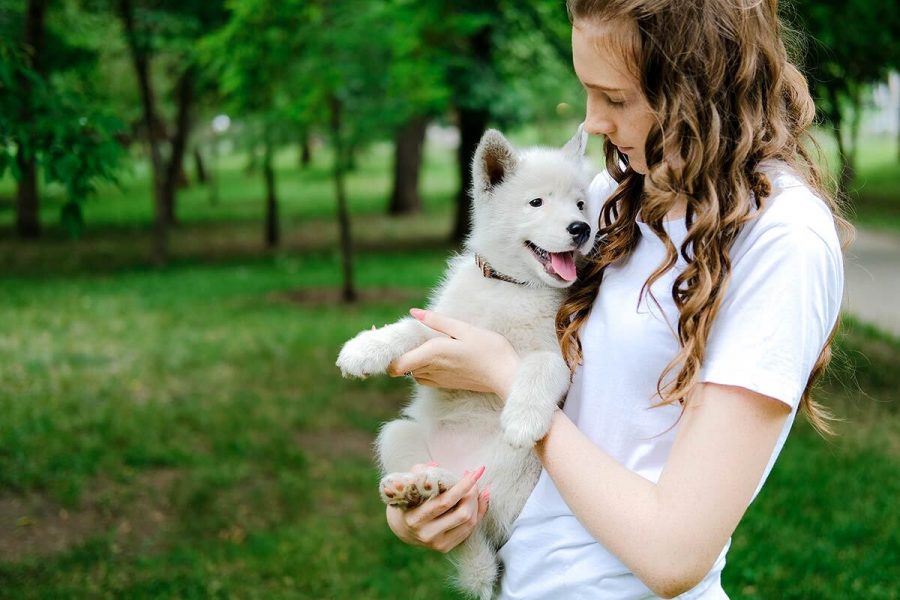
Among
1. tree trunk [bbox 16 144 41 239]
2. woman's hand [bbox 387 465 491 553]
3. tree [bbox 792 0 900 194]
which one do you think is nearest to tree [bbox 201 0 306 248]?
tree [bbox 792 0 900 194]

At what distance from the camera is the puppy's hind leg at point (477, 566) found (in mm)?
2379

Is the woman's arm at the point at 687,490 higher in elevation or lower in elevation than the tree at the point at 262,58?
lower

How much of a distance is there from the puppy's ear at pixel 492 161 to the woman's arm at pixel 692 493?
1315 millimetres

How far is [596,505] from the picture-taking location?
5.67 ft

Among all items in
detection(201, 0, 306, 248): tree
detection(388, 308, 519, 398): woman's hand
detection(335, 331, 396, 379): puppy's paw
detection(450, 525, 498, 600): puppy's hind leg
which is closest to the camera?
detection(388, 308, 519, 398): woman's hand

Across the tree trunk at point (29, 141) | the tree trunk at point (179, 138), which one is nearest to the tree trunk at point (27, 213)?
the tree trunk at point (29, 141)

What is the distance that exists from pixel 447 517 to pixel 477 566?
0.26 m

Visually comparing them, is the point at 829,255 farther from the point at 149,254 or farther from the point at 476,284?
the point at 149,254

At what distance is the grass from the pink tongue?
774mm

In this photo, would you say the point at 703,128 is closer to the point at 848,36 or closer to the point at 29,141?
the point at 29,141

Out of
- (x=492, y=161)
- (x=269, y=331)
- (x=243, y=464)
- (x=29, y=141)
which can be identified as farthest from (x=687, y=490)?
(x=269, y=331)

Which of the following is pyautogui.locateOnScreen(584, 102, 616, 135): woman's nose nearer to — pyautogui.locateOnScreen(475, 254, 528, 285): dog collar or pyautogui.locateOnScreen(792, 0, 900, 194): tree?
pyautogui.locateOnScreen(475, 254, 528, 285): dog collar

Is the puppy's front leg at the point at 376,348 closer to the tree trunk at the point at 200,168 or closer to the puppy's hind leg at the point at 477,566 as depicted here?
the puppy's hind leg at the point at 477,566

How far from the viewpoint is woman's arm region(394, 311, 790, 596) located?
1.62 meters
